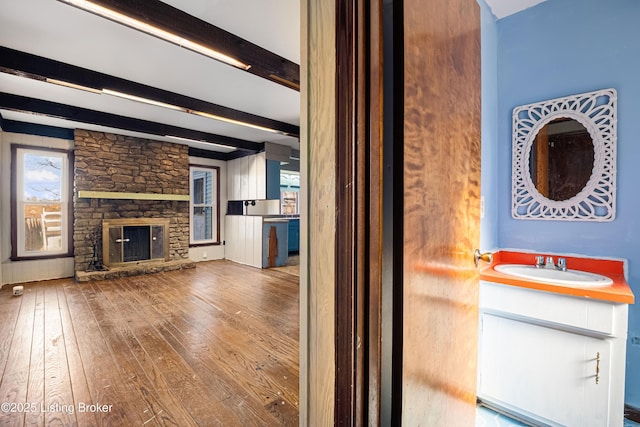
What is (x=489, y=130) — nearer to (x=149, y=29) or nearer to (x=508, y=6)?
(x=508, y=6)

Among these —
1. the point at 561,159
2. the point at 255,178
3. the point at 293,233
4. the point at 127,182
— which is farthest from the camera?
the point at 293,233

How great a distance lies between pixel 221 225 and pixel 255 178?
5.27 feet

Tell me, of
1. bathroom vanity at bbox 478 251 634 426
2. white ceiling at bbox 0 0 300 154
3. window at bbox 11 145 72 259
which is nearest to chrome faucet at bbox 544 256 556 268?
bathroom vanity at bbox 478 251 634 426

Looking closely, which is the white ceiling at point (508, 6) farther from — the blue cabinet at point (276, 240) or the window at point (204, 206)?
the window at point (204, 206)

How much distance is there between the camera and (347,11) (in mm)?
742

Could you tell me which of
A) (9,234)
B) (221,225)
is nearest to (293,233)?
(221,225)

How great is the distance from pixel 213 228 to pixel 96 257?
7.43 ft

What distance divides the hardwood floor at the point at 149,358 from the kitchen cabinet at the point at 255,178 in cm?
244

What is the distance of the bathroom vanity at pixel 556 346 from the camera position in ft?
4.56

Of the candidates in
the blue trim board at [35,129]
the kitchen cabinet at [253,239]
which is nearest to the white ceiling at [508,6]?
the kitchen cabinet at [253,239]

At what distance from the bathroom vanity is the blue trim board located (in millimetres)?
6290

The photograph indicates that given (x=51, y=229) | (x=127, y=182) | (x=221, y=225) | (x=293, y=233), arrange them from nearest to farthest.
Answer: (x=51, y=229), (x=127, y=182), (x=221, y=225), (x=293, y=233)

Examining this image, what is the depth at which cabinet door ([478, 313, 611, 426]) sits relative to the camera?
143 centimetres

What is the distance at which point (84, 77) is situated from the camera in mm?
2883
